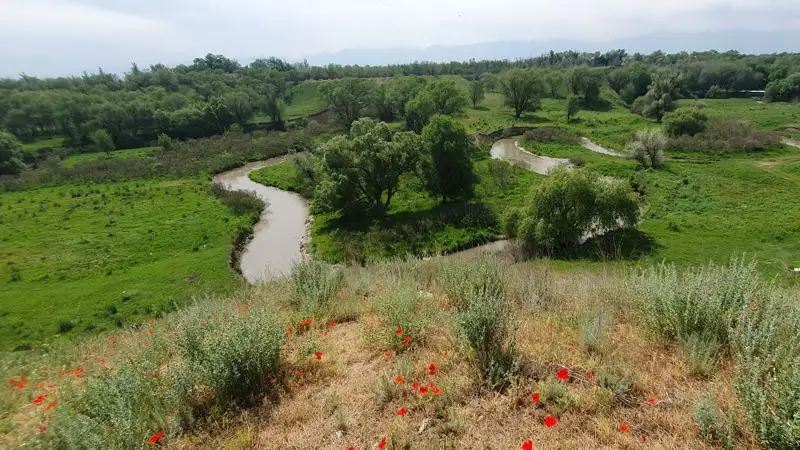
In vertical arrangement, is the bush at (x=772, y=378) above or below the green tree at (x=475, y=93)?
below

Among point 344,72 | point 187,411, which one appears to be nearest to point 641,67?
point 344,72

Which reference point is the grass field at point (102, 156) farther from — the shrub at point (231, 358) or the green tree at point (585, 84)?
the green tree at point (585, 84)

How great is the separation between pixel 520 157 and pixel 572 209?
30082 millimetres

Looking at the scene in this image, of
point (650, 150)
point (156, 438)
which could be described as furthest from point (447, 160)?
point (156, 438)

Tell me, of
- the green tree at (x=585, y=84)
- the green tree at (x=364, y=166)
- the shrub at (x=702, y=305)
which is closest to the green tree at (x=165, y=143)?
the green tree at (x=364, y=166)

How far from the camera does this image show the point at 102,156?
70375 millimetres

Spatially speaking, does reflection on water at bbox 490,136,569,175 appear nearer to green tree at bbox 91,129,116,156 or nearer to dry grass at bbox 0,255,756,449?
dry grass at bbox 0,255,756,449

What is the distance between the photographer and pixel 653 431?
420 cm

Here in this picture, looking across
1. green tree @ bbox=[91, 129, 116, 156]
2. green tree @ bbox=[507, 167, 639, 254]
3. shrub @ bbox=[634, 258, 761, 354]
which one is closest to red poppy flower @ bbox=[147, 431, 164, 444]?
shrub @ bbox=[634, 258, 761, 354]

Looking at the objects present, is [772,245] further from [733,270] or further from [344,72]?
[344,72]

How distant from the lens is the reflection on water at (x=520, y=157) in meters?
48.6

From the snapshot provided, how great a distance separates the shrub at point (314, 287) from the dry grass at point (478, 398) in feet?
3.99

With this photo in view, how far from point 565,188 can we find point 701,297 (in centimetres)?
2145

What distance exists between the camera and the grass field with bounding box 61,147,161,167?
220ft
